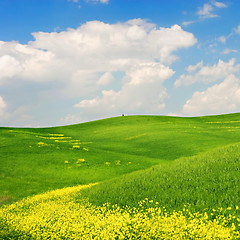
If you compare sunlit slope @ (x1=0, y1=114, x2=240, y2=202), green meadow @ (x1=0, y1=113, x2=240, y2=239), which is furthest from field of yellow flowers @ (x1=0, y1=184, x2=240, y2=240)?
sunlit slope @ (x1=0, y1=114, x2=240, y2=202)

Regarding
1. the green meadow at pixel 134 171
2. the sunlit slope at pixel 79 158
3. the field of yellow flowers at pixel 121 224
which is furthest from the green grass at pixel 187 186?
the sunlit slope at pixel 79 158

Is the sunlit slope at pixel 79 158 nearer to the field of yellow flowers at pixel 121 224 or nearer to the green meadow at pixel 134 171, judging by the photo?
the green meadow at pixel 134 171

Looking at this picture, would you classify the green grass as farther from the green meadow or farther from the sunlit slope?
the sunlit slope

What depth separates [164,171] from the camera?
2291cm

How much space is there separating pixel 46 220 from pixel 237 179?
12.0 metres

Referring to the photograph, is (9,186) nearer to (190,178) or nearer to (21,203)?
(21,203)

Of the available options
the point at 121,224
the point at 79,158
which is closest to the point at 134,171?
the point at 79,158

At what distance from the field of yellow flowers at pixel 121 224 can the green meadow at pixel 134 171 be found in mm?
316

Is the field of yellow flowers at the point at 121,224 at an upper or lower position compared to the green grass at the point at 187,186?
lower

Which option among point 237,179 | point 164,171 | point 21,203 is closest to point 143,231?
point 237,179

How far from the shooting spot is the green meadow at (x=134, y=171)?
1679 centimetres

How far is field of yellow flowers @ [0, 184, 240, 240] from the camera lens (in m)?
12.5

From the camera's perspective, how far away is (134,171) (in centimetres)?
3119

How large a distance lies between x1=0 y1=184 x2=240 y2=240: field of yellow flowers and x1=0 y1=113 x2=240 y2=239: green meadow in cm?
32
